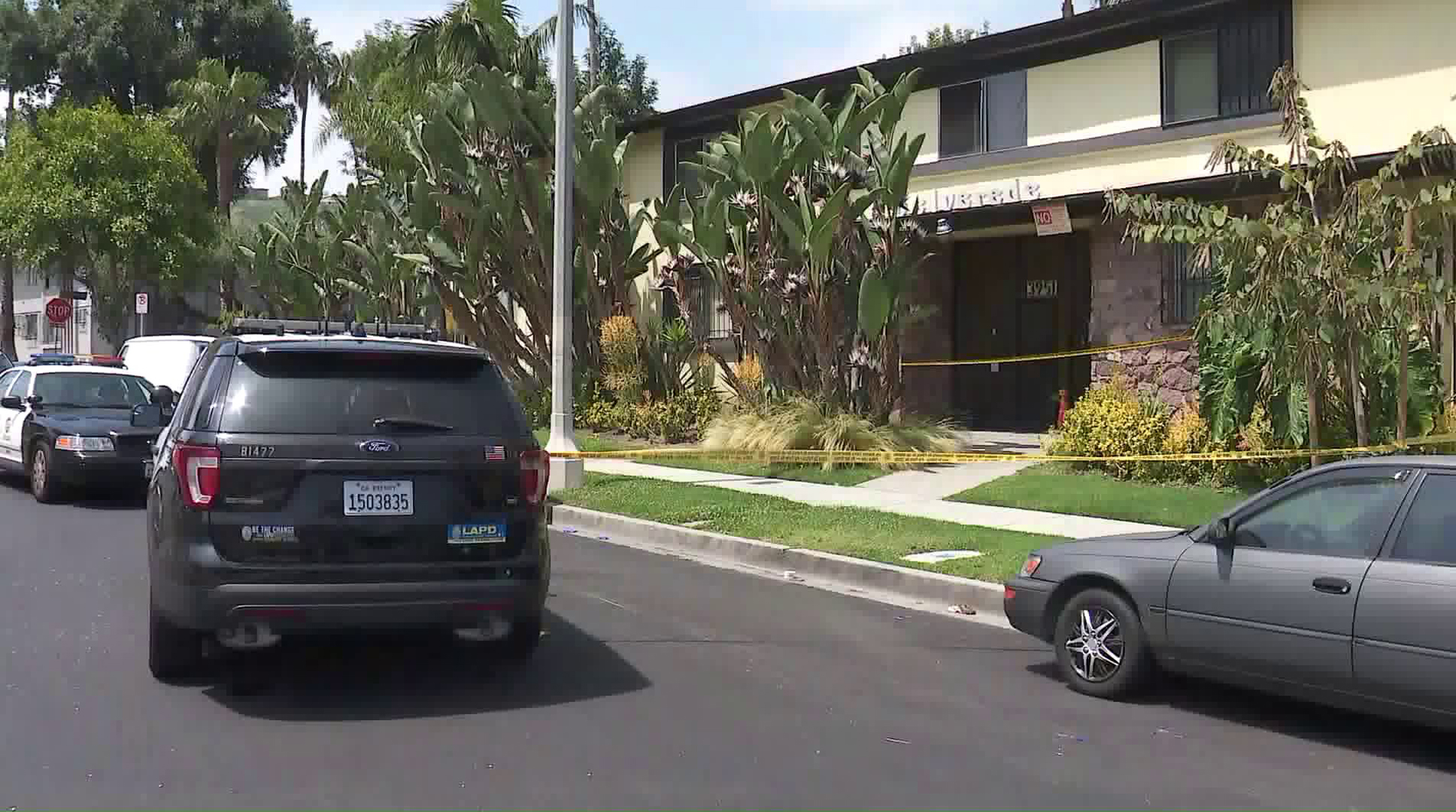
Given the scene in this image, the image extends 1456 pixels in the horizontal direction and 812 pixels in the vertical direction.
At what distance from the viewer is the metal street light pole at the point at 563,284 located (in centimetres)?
1573

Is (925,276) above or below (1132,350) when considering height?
above

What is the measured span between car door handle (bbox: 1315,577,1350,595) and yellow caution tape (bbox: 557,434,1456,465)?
21.1 ft

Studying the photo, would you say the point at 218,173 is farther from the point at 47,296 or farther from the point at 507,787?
the point at 507,787

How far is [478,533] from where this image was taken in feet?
21.9

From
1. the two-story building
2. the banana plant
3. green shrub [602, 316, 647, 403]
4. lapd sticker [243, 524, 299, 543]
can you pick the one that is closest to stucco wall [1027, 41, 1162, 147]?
the two-story building

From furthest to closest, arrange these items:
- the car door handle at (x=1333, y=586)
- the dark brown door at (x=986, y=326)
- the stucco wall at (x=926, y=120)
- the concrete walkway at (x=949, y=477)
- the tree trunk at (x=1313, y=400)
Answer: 1. the dark brown door at (x=986, y=326)
2. the stucco wall at (x=926, y=120)
3. the concrete walkway at (x=949, y=477)
4. the tree trunk at (x=1313, y=400)
5. the car door handle at (x=1333, y=586)

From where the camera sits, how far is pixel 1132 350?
18.2m

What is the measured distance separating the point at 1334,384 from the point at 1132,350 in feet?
16.8

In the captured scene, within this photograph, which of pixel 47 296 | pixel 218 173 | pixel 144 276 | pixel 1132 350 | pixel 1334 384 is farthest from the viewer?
pixel 47 296

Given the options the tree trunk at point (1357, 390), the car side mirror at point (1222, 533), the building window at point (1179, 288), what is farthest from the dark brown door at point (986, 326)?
the car side mirror at point (1222, 533)

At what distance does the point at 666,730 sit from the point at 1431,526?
351 centimetres

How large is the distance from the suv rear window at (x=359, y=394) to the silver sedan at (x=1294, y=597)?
3.15m

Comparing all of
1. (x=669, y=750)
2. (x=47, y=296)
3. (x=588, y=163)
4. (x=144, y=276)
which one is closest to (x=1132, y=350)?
(x=588, y=163)

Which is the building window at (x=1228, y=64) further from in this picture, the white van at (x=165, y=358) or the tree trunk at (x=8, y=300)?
the tree trunk at (x=8, y=300)
